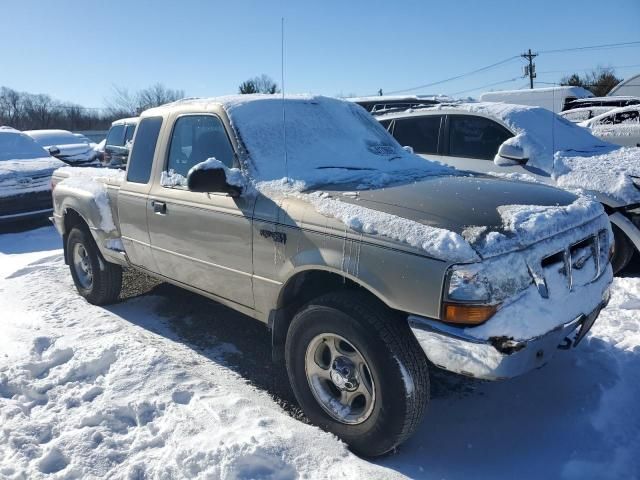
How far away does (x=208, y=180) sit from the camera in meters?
3.22

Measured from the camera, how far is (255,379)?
3.73 metres

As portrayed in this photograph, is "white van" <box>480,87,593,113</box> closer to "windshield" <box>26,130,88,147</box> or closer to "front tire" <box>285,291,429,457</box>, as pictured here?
"windshield" <box>26,130,88,147</box>

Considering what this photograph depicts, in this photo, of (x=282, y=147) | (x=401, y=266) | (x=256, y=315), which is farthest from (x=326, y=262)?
(x=282, y=147)

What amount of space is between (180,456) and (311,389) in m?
0.77

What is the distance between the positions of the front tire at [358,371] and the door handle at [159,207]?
1548 millimetres

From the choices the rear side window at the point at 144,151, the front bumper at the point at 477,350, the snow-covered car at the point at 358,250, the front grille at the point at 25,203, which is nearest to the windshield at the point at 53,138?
the front grille at the point at 25,203

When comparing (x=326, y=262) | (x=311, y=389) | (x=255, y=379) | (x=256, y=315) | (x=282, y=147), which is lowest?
(x=255, y=379)

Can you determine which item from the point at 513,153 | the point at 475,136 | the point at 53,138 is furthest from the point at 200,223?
the point at 53,138

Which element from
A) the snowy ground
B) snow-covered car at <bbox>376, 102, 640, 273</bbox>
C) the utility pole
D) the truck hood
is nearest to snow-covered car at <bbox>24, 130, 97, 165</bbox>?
snow-covered car at <bbox>376, 102, 640, 273</bbox>

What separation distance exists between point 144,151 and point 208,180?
59.2 inches

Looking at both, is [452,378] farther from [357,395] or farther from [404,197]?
[404,197]

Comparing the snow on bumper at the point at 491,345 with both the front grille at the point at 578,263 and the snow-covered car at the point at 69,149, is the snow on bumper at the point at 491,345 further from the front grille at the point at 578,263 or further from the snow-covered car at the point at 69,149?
the snow-covered car at the point at 69,149

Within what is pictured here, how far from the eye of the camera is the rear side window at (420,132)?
668cm

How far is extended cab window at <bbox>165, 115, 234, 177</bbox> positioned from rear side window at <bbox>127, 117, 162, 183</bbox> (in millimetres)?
263
